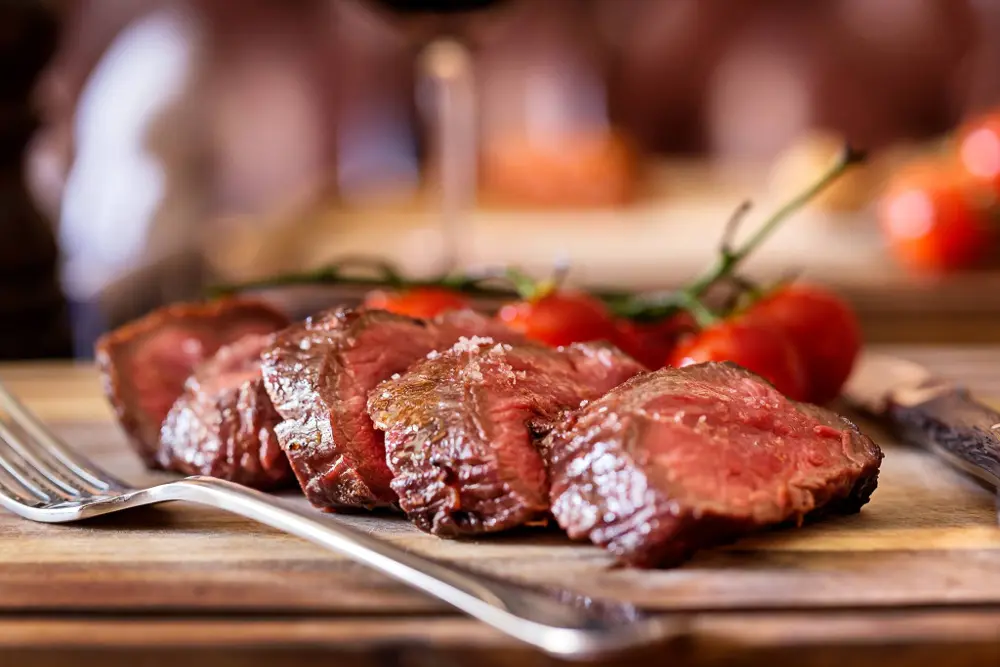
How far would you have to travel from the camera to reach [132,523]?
0.92 meters

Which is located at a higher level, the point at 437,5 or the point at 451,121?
the point at 437,5

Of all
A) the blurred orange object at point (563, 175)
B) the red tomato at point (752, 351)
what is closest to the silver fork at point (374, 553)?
the red tomato at point (752, 351)

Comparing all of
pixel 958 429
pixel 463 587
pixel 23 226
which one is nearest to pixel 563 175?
pixel 23 226

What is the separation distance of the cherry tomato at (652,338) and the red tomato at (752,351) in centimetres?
5

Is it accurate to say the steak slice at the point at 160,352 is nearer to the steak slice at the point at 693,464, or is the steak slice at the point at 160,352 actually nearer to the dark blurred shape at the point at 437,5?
the steak slice at the point at 693,464

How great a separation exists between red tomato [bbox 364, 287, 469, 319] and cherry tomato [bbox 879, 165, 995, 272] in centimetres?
139

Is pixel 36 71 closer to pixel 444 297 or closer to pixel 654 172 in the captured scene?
pixel 444 297

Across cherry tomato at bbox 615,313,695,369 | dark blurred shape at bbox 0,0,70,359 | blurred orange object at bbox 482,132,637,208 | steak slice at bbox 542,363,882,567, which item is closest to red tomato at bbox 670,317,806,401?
cherry tomato at bbox 615,313,695,369

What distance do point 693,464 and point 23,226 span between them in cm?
141

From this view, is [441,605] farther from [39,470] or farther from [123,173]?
[123,173]

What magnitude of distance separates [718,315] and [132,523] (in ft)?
2.18

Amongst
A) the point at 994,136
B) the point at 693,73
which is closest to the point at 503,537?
the point at 994,136

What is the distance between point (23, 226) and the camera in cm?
182

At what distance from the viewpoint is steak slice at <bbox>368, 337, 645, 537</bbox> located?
83 cm
